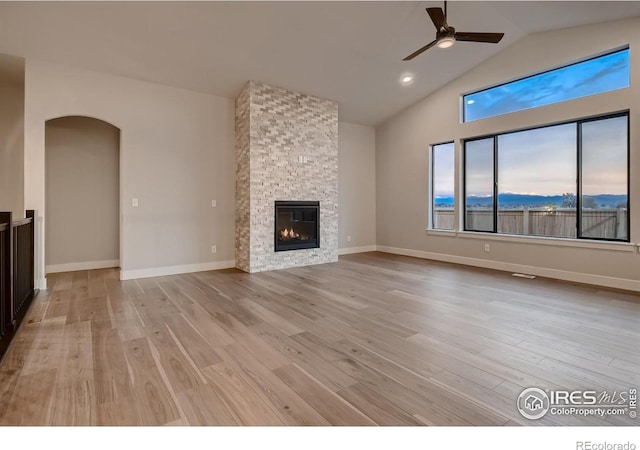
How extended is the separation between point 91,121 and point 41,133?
141cm

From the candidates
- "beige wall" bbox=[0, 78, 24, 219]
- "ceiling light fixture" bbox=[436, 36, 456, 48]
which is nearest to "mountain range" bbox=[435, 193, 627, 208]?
"ceiling light fixture" bbox=[436, 36, 456, 48]

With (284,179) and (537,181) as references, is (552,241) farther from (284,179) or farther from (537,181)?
(284,179)

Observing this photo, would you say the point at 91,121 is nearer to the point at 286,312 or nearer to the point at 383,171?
the point at 286,312

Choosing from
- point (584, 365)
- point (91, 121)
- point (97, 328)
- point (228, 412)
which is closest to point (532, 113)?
point (584, 365)

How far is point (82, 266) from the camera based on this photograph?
5.59 m

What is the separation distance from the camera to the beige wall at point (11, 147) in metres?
5.04

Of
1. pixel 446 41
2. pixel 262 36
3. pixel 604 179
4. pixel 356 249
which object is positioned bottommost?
pixel 356 249

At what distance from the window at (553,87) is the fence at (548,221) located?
1.68 meters

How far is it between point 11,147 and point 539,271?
28.0 feet

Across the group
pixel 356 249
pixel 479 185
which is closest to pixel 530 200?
pixel 479 185

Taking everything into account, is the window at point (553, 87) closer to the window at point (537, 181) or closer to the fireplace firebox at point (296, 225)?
the window at point (537, 181)

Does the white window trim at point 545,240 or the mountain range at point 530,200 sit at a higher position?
the mountain range at point 530,200

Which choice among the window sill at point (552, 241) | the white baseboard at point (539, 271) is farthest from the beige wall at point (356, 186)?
the window sill at point (552, 241)

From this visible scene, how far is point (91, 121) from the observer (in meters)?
5.62
